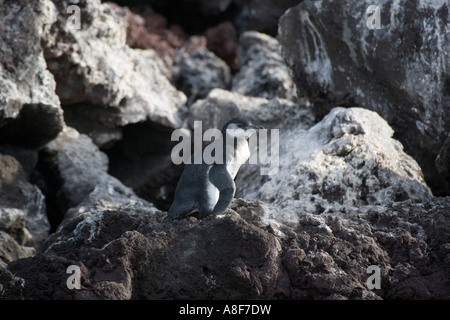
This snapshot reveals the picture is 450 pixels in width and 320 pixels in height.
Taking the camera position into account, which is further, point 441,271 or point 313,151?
point 313,151

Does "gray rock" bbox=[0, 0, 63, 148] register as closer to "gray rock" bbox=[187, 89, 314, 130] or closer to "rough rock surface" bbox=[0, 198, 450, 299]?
"gray rock" bbox=[187, 89, 314, 130]

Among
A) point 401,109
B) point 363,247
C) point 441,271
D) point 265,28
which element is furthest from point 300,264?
point 265,28

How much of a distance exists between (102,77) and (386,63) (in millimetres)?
2996

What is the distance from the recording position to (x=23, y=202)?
716cm

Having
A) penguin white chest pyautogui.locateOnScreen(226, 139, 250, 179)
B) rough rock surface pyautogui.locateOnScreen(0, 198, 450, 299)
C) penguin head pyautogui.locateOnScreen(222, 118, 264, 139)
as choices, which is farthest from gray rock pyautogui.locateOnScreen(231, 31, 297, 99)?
rough rock surface pyautogui.locateOnScreen(0, 198, 450, 299)

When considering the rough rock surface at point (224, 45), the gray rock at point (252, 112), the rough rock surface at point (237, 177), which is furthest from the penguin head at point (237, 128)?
the rough rock surface at point (224, 45)

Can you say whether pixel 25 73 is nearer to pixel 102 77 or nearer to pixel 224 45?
pixel 102 77

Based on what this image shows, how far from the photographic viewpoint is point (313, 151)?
6543 mm

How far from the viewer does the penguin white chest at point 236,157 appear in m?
5.64

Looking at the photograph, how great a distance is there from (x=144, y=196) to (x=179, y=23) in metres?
4.62

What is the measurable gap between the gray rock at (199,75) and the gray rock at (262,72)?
0.80 feet

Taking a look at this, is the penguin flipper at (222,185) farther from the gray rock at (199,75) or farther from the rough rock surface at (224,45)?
the rough rock surface at (224,45)

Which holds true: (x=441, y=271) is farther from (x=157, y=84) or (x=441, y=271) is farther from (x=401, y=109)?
(x=157, y=84)

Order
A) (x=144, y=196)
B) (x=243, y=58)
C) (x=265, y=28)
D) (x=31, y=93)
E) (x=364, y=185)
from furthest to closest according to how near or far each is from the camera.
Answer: (x=265, y=28) < (x=243, y=58) < (x=144, y=196) < (x=31, y=93) < (x=364, y=185)
